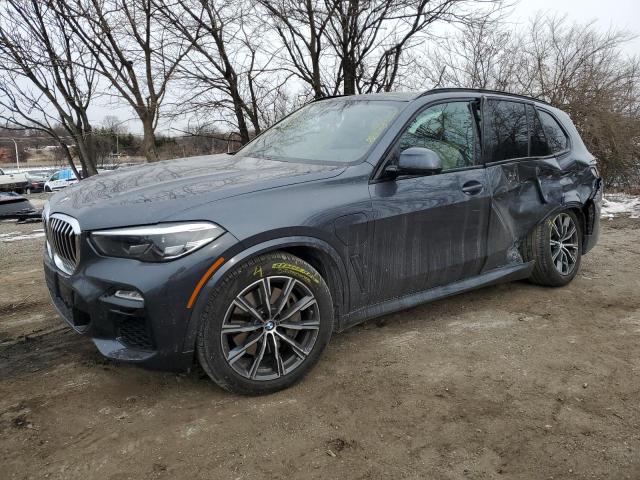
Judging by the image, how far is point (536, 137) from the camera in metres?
4.34

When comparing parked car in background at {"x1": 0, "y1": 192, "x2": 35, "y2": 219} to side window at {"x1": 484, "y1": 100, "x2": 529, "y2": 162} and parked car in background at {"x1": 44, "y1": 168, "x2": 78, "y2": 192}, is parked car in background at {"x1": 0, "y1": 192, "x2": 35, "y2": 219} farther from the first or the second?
parked car in background at {"x1": 44, "y1": 168, "x2": 78, "y2": 192}

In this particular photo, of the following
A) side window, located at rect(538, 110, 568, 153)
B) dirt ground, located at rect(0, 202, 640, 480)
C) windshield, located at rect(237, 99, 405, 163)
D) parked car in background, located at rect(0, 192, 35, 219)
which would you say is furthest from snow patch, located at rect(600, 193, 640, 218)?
parked car in background, located at rect(0, 192, 35, 219)

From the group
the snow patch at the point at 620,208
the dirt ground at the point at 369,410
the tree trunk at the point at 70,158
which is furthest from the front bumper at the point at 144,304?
the snow patch at the point at 620,208

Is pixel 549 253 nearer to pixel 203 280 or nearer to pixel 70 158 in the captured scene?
pixel 203 280

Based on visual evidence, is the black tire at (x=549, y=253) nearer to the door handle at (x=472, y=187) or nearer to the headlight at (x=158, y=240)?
the door handle at (x=472, y=187)

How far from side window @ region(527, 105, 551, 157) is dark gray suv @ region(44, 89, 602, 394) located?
0.7 inches

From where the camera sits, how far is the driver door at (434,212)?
3170 millimetres

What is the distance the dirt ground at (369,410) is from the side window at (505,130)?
4.19 feet

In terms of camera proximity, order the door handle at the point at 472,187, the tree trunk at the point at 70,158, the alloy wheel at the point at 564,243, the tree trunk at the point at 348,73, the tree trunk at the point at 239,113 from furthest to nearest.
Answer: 1. the tree trunk at the point at 348,73
2. the tree trunk at the point at 70,158
3. the tree trunk at the point at 239,113
4. the alloy wheel at the point at 564,243
5. the door handle at the point at 472,187

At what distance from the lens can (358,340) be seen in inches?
138

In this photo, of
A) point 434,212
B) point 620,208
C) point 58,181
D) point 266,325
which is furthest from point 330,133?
point 58,181

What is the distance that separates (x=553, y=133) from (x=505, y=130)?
30.4 inches

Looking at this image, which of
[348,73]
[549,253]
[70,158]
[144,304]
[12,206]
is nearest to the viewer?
[144,304]

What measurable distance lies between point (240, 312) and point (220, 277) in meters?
0.27
